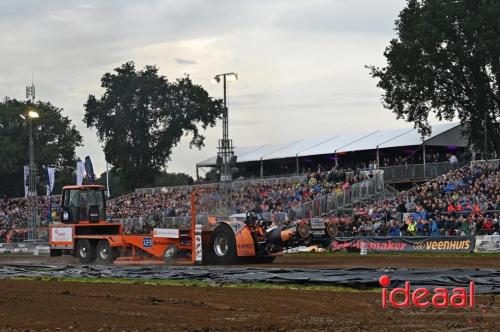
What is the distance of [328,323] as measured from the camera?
1308 cm

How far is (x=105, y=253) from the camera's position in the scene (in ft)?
98.9

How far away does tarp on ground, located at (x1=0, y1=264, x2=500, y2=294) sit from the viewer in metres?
16.9

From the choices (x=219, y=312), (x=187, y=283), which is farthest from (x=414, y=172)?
(x=219, y=312)

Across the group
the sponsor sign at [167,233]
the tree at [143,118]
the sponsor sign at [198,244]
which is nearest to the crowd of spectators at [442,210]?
the sponsor sign at [198,244]

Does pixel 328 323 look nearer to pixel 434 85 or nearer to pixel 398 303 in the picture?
pixel 398 303

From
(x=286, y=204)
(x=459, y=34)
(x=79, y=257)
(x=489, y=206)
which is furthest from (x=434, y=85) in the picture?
(x=79, y=257)

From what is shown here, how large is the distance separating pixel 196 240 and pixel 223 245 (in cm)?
85

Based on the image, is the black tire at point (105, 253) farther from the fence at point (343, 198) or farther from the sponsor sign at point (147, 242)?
the fence at point (343, 198)

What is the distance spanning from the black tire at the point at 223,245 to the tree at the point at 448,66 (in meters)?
27.1

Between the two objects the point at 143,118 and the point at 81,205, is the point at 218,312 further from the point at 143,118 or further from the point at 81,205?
the point at 143,118

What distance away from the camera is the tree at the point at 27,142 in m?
85.6

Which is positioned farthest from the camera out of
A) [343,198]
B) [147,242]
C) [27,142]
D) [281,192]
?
[27,142]

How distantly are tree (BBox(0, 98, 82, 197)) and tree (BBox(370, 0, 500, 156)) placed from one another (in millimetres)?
43288

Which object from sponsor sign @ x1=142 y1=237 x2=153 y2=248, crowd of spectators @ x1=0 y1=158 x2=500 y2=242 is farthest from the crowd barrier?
sponsor sign @ x1=142 y1=237 x2=153 y2=248
